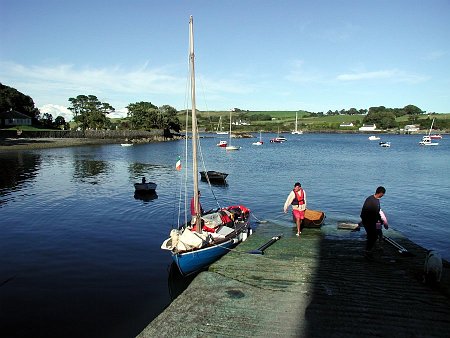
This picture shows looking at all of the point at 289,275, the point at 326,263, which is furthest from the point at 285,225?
the point at 289,275

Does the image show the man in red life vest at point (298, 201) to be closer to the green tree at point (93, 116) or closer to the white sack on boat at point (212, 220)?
the white sack on boat at point (212, 220)

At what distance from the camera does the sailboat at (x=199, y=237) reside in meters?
13.7

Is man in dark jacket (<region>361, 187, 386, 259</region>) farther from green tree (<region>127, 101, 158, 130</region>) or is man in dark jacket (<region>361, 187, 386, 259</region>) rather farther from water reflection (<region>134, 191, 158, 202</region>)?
green tree (<region>127, 101, 158, 130</region>)

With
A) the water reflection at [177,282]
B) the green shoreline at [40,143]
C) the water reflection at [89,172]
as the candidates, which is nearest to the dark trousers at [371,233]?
the water reflection at [177,282]

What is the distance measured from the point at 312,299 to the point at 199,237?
5.52m

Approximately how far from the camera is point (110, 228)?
22891mm

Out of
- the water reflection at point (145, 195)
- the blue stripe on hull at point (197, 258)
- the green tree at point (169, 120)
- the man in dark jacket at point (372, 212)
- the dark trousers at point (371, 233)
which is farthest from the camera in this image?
the green tree at point (169, 120)

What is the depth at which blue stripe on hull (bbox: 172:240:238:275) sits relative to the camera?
44.8 feet

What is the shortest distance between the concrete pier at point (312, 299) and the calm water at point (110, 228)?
297 centimetres

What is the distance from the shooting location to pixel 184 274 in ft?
46.5

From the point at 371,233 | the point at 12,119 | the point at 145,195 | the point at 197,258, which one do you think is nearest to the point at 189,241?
the point at 197,258

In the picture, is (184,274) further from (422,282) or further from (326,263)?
(422,282)

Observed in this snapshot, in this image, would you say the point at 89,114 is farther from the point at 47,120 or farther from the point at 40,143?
the point at 40,143

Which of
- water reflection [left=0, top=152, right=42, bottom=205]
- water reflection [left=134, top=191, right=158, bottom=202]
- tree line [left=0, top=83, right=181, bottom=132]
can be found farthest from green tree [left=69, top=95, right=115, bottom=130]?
water reflection [left=134, top=191, right=158, bottom=202]
